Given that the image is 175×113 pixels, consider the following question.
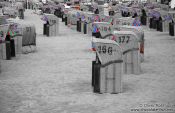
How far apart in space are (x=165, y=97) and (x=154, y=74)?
12.8 ft

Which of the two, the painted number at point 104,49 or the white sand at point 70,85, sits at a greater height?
the painted number at point 104,49

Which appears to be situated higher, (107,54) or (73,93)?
(107,54)

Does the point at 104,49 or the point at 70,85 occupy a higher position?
the point at 104,49

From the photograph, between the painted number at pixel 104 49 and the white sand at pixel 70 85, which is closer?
the white sand at pixel 70 85

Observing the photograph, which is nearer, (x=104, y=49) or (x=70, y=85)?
(x=104, y=49)

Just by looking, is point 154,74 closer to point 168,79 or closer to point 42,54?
point 168,79

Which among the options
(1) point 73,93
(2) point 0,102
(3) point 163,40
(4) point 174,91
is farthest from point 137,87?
(3) point 163,40

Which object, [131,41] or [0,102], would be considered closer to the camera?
[0,102]

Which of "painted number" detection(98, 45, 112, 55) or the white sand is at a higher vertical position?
"painted number" detection(98, 45, 112, 55)

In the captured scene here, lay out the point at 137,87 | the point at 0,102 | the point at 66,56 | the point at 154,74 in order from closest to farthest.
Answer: the point at 0,102 → the point at 137,87 → the point at 154,74 → the point at 66,56

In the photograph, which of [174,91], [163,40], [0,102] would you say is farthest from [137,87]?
[163,40]

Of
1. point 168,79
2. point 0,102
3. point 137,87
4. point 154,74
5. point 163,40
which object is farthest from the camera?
point 163,40

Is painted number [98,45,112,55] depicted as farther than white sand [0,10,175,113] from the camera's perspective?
Yes

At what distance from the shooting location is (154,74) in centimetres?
1636
